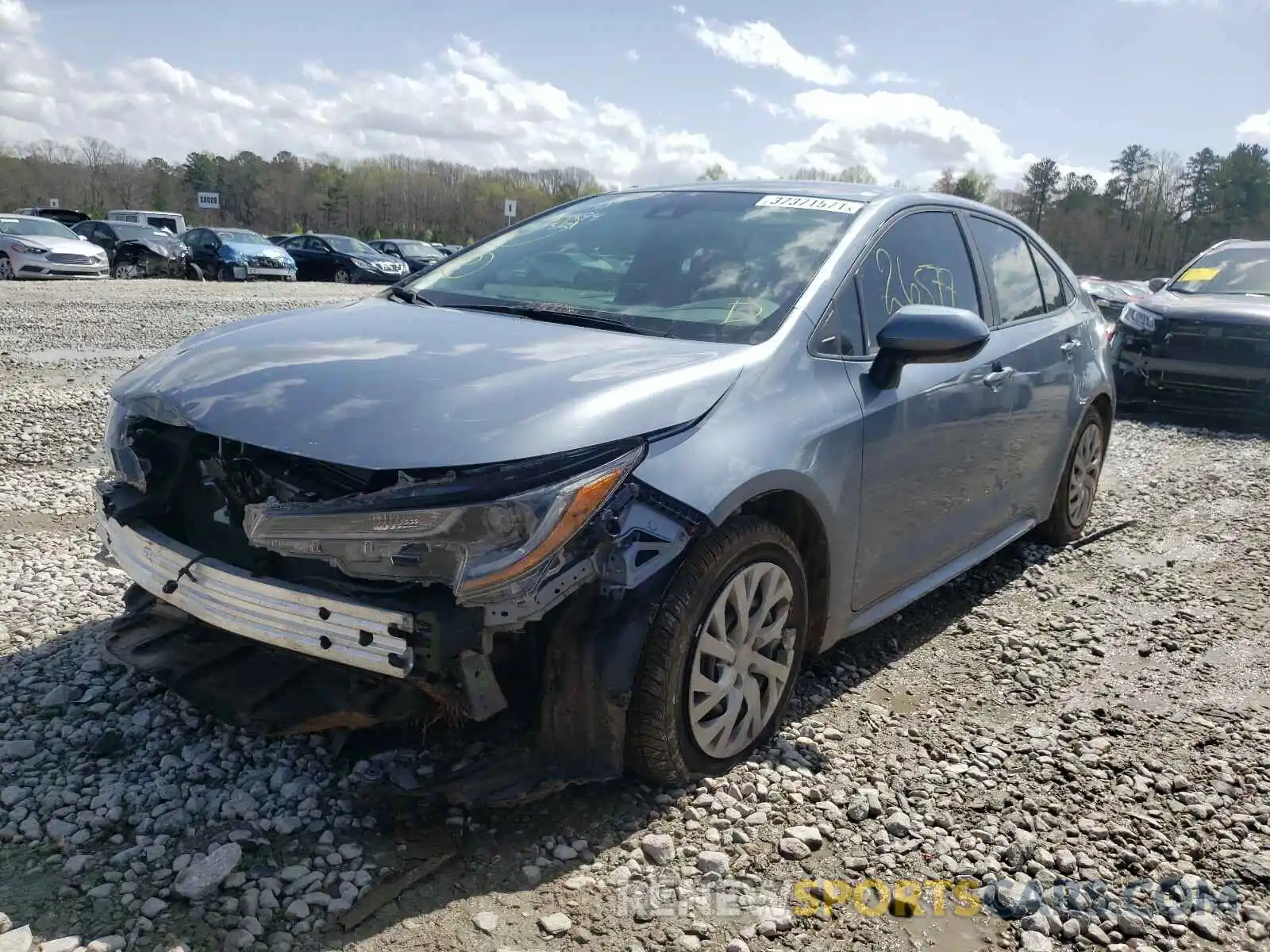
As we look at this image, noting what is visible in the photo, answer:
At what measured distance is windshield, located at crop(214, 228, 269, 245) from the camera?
24.2 meters

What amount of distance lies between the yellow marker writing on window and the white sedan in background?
765 inches

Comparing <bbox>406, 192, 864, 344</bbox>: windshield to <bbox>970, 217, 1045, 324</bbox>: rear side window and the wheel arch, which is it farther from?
<bbox>970, 217, 1045, 324</bbox>: rear side window

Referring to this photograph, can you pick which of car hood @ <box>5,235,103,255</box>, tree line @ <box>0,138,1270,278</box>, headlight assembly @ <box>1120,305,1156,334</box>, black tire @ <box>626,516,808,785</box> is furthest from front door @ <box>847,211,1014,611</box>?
tree line @ <box>0,138,1270,278</box>

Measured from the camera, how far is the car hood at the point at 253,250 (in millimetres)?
23891

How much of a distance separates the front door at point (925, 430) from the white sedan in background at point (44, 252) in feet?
66.0

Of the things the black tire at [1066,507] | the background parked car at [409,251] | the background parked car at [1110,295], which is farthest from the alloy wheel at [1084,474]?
the background parked car at [409,251]

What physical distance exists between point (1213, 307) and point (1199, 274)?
1.32 m

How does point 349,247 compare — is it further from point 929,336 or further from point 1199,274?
point 929,336

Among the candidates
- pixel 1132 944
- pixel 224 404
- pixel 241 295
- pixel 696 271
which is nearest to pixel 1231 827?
pixel 1132 944

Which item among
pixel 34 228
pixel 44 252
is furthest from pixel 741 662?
pixel 34 228

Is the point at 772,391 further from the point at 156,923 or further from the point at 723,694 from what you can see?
the point at 156,923

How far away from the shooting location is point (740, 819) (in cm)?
262

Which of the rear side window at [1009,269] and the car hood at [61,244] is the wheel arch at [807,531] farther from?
the car hood at [61,244]

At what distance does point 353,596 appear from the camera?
88.0 inches
